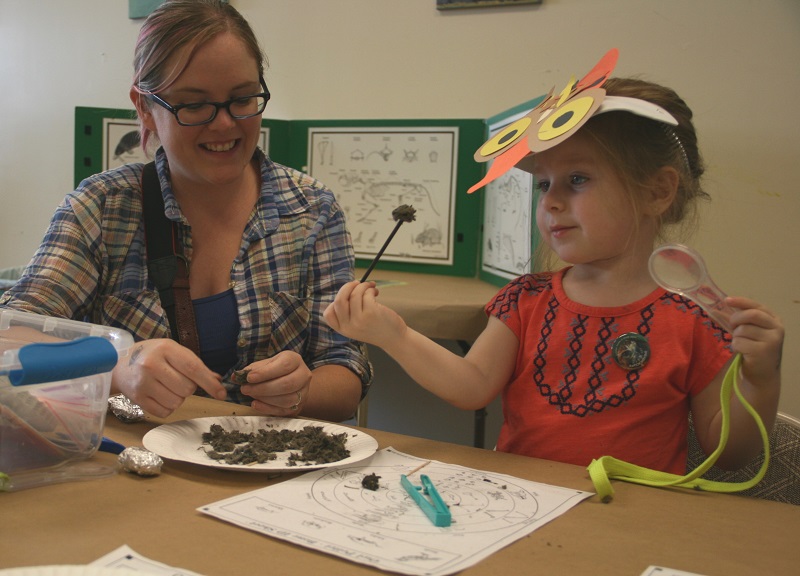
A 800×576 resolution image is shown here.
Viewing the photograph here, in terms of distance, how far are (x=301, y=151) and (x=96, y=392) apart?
1.76m

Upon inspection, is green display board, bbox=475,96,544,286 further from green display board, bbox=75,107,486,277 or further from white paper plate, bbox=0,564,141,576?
white paper plate, bbox=0,564,141,576

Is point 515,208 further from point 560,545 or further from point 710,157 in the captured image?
point 560,545

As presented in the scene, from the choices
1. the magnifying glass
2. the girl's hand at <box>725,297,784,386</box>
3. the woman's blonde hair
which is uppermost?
the woman's blonde hair

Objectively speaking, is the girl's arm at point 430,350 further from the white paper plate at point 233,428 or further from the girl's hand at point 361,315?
the white paper plate at point 233,428

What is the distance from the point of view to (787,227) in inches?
72.2

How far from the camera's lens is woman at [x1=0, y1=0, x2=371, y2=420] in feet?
4.01

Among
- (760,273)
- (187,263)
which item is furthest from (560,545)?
(760,273)

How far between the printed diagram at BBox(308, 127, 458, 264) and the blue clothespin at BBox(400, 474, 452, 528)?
153 centimetres

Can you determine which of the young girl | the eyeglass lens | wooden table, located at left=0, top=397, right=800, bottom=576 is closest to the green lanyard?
wooden table, located at left=0, top=397, right=800, bottom=576

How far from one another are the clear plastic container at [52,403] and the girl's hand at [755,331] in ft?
2.18

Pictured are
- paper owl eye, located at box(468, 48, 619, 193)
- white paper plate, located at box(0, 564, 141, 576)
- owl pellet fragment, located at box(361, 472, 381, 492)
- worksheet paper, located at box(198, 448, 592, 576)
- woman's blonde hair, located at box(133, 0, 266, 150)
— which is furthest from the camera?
woman's blonde hair, located at box(133, 0, 266, 150)

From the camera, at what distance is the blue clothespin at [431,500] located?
2.24ft

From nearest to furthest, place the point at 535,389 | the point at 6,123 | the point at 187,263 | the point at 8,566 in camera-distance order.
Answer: the point at 8,566, the point at 535,389, the point at 187,263, the point at 6,123

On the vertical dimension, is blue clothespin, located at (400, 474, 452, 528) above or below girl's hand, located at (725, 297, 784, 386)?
below
